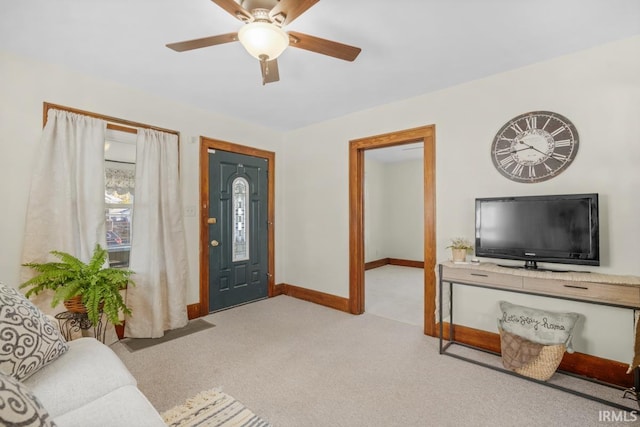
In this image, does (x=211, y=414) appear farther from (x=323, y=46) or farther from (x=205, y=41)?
(x=323, y=46)

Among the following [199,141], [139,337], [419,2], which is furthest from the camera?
[199,141]

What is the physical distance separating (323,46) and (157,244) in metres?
2.54

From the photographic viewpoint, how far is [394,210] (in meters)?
7.27

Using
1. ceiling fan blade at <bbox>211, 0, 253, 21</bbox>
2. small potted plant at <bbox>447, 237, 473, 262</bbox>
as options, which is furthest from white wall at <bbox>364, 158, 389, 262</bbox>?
ceiling fan blade at <bbox>211, 0, 253, 21</bbox>

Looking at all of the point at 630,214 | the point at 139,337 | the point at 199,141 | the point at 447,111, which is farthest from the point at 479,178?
the point at 139,337

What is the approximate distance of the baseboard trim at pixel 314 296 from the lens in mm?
3838

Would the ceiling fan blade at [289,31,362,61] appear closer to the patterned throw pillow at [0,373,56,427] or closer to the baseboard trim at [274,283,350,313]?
the patterned throw pillow at [0,373,56,427]

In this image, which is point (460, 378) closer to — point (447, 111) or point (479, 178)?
point (479, 178)

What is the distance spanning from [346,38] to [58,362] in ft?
8.33

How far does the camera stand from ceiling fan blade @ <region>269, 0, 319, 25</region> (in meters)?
1.47

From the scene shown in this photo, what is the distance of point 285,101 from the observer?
338 centimetres

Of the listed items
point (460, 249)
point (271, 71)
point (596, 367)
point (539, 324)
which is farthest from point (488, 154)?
point (271, 71)

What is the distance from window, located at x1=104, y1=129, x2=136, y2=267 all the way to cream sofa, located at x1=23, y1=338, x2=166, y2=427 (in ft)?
6.24

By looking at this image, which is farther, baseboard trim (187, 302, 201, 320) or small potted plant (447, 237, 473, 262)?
baseboard trim (187, 302, 201, 320)
